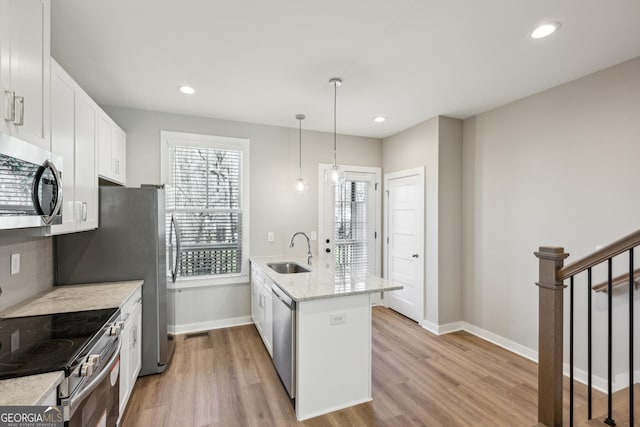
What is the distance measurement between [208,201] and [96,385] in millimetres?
2618

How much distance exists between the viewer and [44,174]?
151 cm

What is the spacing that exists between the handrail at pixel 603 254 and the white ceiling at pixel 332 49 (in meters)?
1.47

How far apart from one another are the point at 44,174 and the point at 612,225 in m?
4.05

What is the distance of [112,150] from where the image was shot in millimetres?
2994

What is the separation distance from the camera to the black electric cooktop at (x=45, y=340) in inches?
47.3

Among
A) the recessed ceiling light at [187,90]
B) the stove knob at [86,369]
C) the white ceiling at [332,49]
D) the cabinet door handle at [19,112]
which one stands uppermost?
the white ceiling at [332,49]

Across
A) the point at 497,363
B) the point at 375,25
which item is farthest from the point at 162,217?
the point at 497,363

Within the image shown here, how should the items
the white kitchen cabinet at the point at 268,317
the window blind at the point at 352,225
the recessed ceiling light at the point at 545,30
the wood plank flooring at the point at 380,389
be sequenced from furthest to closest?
the window blind at the point at 352,225 → the white kitchen cabinet at the point at 268,317 → the wood plank flooring at the point at 380,389 → the recessed ceiling light at the point at 545,30

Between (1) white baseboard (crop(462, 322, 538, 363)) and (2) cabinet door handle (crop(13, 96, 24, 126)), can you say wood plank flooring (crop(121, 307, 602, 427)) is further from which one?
(2) cabinet door handle (crop(13, 96, 24, 126))

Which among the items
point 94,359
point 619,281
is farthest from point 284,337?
point 619,281

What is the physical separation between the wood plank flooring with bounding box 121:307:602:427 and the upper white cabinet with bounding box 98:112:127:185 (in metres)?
1.98

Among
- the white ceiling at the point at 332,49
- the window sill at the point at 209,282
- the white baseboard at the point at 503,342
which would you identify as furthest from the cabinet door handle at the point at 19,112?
the white baseboard at the point at 503,342

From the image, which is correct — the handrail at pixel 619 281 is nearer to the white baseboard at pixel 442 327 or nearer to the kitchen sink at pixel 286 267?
the white baseboard at pixel 442 327

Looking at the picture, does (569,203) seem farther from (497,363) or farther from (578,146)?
(497,363)
